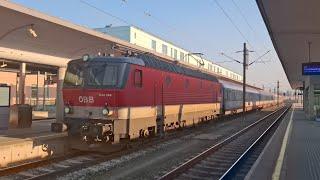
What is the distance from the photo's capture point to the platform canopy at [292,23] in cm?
1686

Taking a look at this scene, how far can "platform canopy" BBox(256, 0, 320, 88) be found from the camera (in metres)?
16.9

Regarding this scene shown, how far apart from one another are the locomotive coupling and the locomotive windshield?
1286 mm

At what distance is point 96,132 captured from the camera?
1350 centimetres

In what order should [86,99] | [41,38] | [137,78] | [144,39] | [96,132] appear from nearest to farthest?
1. [96,132]
2. [86,99]
3. [137,78]
4. [41,38]
5. [144,39]

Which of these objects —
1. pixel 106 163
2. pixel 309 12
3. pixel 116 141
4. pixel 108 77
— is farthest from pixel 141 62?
pixel 309 12

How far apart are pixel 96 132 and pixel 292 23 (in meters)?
11.6

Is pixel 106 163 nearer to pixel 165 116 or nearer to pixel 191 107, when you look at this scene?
pixel 165 116

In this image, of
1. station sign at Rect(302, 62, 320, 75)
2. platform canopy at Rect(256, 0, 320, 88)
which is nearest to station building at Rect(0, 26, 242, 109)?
platform canopy at Rect(256, 0, 320, 88)

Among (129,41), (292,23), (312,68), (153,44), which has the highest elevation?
(153,44)

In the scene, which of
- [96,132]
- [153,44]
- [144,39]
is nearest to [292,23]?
[96,132]

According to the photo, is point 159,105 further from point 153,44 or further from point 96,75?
point 153,44

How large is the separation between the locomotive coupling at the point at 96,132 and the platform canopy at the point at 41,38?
4.38 meters

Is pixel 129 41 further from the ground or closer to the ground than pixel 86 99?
further from the ground

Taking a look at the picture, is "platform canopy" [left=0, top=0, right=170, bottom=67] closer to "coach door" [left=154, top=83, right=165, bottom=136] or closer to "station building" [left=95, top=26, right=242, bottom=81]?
"coach door" [left=154, top=83, right=165, bottom=136]
